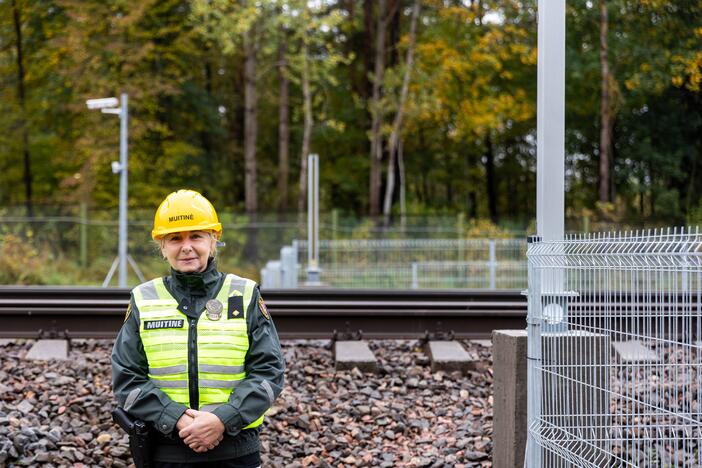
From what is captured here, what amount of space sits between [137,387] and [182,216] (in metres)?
0.76

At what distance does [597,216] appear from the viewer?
2883cm

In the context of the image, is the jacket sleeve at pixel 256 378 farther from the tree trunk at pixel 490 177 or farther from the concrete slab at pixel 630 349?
the tree trunk at pixel 490 177

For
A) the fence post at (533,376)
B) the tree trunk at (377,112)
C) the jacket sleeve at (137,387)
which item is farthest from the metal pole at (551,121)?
the tree trunk at (377,112)

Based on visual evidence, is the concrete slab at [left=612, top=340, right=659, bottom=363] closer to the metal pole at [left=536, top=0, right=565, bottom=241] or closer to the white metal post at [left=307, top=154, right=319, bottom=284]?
the metal pole at [left=536, top=0, right=565, bottom=241]

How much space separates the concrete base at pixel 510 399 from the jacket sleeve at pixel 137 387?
2792mm

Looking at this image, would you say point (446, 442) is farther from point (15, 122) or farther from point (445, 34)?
point (15, 122)

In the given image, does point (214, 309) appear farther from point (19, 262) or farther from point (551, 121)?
point (19, 262)

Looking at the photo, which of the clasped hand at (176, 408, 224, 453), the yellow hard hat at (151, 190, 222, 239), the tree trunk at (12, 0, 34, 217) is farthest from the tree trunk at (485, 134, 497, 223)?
the clasped hand at (176, 408, 224, 453)

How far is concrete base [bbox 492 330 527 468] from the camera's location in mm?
6297

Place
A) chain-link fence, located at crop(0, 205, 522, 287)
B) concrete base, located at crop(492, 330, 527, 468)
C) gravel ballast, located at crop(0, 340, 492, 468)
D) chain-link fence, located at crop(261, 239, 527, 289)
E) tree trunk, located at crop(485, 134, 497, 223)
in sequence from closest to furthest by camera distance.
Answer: concrete base, located at crop(492, 330, 527, 468) < gravel ballast, located at crop(0, 340, 492, 468) < chain-link fence, located at crop(261, 239, 527, 289) < chain-link fence, located at crop(0, 205, 522, 287) < tree trunk, located at crop(485, 134, 497, 223)

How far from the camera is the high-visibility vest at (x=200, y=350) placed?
4.20m

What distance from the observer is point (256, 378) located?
425 cm

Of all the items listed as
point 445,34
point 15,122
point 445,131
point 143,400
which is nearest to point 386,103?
point 445,34

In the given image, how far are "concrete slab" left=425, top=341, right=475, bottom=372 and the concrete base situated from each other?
2.26 metres
